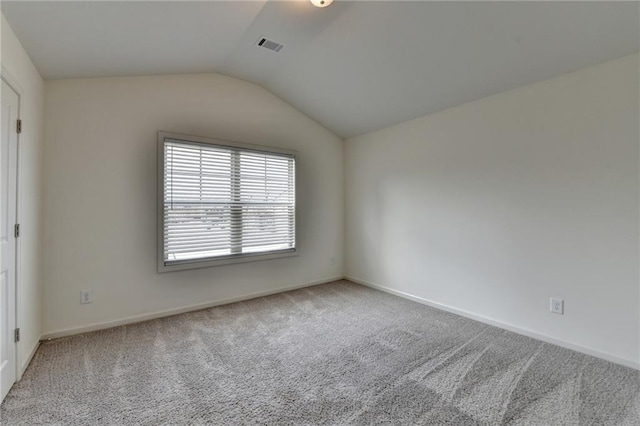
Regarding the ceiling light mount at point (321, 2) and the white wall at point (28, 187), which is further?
the ceiling light mount at point (321, 2)

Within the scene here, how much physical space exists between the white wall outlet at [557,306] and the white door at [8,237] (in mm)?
4092

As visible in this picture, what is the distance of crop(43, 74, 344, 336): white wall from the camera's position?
8.54 ft

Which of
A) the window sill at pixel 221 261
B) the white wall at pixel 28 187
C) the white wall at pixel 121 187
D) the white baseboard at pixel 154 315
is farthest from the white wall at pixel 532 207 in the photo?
the white wall at pixel 28 187

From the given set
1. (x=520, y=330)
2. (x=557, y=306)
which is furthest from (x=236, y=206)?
(x=557, y=306)

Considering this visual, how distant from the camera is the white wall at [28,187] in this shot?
1.92 metres

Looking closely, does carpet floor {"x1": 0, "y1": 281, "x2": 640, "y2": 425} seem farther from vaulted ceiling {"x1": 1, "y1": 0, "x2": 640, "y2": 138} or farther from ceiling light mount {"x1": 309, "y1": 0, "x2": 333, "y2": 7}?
ceiling light mount {"x1": 309, "y1": 0, "x2": 333, "y2": 7}

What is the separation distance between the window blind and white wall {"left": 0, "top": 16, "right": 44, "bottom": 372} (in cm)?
99

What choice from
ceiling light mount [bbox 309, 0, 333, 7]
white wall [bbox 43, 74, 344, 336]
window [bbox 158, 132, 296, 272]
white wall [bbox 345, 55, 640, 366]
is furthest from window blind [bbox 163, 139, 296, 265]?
ceiling light mount [bbox 309, 0, 333, 7]

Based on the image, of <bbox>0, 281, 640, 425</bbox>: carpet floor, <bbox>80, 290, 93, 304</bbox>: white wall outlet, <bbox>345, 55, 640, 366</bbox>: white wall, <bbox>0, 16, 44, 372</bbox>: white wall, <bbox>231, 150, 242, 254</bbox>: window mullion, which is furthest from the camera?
<bbox>231, 150, 242, 254</bbox>: window mullion

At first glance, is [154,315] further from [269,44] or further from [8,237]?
[269,44]

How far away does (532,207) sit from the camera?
263 cm

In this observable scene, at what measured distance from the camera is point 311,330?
280 cm

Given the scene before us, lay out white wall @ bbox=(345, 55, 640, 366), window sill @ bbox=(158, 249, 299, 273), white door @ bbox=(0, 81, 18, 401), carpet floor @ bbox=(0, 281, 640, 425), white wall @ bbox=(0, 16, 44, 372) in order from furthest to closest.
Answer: window sill @ bbox=(158, 249, 299, 273) → white wall @ bbox=(345, 55, 640, 366) → white wall @ bbox=(0, 16, 44, 372) → white door @ bbox=(0, 81, 18, 401) → carpet floor @ bbox=(0, 281, 640, 425)

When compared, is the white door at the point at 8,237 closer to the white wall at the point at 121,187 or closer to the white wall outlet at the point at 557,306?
the white wall at the point at 121,187
